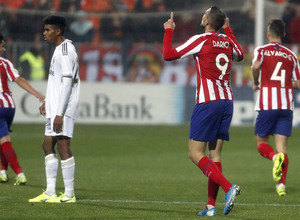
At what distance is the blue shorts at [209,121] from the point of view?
283 inches

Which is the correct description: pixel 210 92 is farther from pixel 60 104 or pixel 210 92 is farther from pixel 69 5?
pixel 69 5

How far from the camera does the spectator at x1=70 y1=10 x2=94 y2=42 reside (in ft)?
76.3

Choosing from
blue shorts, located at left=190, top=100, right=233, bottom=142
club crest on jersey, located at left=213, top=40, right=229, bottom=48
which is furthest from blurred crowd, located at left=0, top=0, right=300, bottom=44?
blue shorts, located at left=190, top=100, right=233, bottom=142

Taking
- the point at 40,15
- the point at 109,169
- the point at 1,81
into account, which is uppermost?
the point at 40,15

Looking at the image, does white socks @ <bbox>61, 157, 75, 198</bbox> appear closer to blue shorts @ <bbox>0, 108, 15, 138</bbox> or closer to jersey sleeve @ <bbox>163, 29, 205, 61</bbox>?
jersey sleeve @ <bbox>163, 29, 205, 61</bbox>

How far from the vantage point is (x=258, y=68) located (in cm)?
957

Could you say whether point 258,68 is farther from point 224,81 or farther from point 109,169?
point 109,169

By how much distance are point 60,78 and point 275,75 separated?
2986 mm

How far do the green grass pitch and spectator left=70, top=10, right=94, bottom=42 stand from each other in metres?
4.91

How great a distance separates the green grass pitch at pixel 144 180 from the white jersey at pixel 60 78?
3.14 ft

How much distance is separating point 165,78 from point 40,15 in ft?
15.5

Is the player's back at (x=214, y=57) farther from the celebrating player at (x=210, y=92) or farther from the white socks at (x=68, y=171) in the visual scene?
the white socks at (x=68, y=171)

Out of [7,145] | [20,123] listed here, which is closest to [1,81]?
[7,145]

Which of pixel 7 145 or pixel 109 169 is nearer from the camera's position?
pixel 7 145
